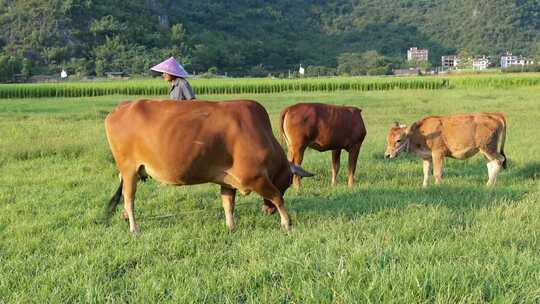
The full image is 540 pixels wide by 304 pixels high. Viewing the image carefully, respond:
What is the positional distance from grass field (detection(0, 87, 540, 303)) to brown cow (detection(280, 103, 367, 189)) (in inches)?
22.8

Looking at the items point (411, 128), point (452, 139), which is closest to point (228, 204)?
point (411, 128)

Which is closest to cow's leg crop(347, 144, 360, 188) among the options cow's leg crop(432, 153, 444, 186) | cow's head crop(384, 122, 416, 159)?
cow's head crop(384, 122, 416, 159)

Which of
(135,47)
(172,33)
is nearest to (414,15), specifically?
(172,33)

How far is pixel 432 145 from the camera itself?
8.93 m

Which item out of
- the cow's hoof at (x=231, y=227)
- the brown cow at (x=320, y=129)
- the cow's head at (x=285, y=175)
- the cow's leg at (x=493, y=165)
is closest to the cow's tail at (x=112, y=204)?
the cow's hoof at (x=231, y=227)

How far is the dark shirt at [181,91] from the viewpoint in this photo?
7.73m

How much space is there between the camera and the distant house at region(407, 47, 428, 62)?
10084 cm

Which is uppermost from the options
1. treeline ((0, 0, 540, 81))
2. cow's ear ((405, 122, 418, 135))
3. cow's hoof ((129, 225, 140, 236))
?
treeline ((0, 0, 540, 81))

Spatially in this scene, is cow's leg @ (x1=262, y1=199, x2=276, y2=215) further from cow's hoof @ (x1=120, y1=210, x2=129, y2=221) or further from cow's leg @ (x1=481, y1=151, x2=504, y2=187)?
cow's leg @ (x1=481, y1=151, x2=504, y2=187)

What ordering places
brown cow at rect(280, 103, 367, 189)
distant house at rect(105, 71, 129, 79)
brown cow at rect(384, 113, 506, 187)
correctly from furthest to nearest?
distant house at rect(105, 71, 129, 79) < brown cow at rect(384, 113, 506, 187) < brown cow at rect(280, 103, 367, 189)

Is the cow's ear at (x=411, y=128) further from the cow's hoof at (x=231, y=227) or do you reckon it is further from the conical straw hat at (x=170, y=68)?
the cow's hoof at (x=231, y=227)

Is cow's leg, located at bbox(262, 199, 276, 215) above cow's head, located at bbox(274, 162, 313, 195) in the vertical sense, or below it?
below

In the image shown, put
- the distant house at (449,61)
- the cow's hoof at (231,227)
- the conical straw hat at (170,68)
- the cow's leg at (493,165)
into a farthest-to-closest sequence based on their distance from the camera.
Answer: the distant house at (449,61)
the cow's leg at (493,165)
the conical straw hat at (170,68)
the cow's hoof at (231,227)

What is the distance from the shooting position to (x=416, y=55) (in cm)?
10338
